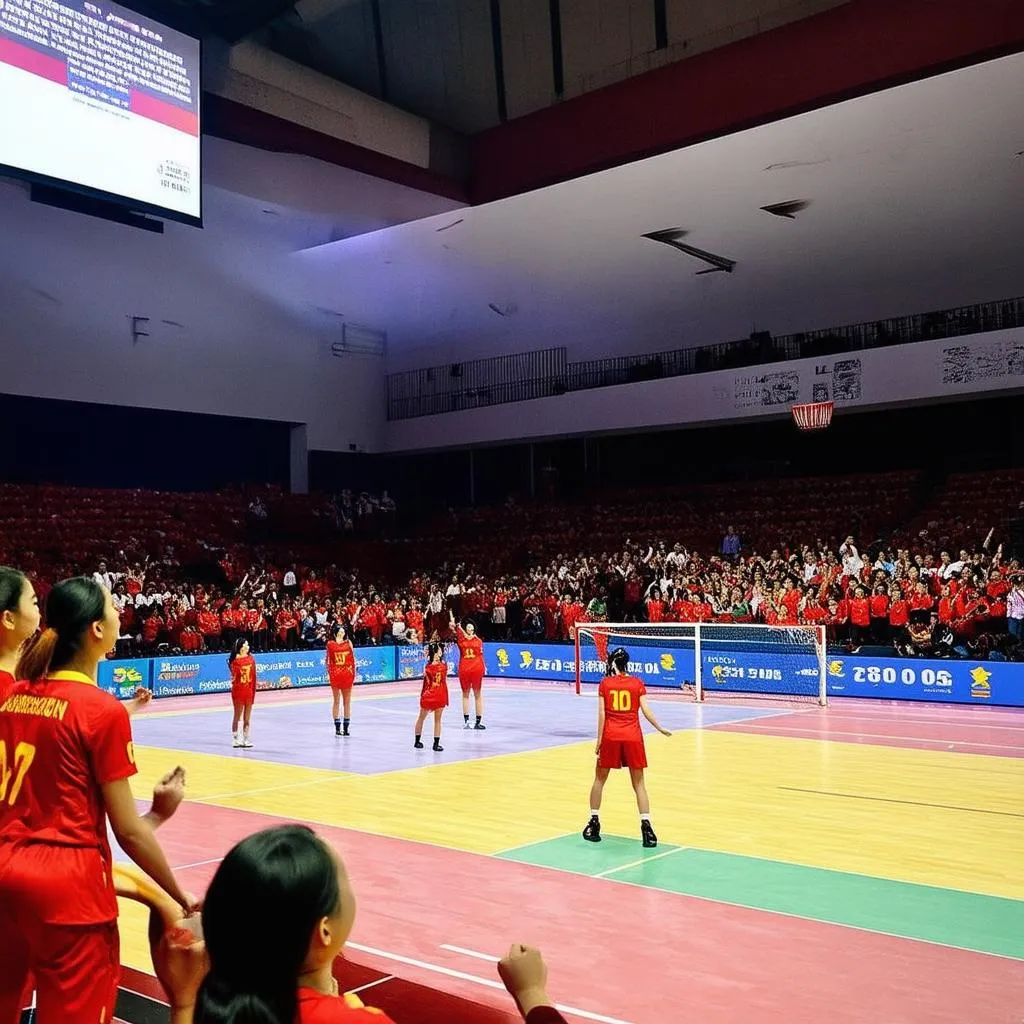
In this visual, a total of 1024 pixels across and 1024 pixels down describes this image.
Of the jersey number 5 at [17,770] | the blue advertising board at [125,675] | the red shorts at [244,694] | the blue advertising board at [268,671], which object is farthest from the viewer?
the blue advertising board at [268,671]

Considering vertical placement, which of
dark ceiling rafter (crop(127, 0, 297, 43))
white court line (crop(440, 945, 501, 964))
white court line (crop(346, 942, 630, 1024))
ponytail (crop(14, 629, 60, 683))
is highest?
dark ceiling rafter (crop(127, 0, 297, 43))

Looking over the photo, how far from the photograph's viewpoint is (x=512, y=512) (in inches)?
1382

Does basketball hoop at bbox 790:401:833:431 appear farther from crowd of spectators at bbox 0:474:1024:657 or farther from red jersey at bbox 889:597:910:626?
red jersey at bbox 889:597:910:626

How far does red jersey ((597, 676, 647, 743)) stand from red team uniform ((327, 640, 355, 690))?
719 cm

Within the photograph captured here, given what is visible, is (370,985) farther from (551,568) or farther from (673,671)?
(551,568)

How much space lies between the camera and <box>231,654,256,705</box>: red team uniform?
14648 mm

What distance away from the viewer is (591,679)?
2481cm

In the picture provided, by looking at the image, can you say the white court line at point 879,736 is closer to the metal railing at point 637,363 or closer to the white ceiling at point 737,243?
the white ceiling at point 737,243

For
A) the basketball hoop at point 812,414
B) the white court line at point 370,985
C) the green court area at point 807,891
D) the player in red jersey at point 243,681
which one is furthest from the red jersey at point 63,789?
the basketball hoop at point 812,414

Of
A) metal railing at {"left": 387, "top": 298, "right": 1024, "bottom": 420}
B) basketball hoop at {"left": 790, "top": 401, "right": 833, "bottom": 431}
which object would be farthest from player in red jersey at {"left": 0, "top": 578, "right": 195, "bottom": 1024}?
metal railing at {"left": 387, "top": 298, "right": 1024, "bottom": 420}

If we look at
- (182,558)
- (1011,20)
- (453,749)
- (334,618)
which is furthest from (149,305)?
(1011,20)

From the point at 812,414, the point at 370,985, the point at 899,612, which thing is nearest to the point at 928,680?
the point at 899,612

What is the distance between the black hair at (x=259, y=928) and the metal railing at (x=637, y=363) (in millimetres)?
27210

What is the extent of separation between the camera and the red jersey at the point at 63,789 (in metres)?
2.98
